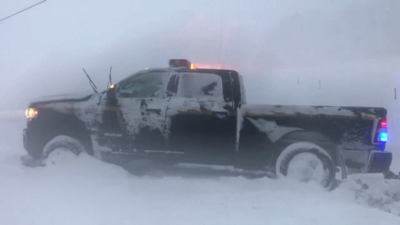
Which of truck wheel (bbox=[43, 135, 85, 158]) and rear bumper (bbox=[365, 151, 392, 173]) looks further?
truck wheel (bbox=[43, 135, 85, 158])

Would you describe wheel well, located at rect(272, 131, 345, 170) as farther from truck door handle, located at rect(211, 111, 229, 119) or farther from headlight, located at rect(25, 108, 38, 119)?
headlight, located at rect(25, 108, 38, 119)

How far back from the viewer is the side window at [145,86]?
5.94 meters

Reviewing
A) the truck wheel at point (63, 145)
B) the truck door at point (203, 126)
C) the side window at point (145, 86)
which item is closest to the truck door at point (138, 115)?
the side window at point (145, 86)

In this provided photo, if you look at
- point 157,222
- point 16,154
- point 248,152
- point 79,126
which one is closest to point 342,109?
point 248,152

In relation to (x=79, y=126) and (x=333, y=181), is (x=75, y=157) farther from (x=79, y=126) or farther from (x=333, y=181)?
(x=333, y=181)

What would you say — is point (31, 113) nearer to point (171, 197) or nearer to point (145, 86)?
point (145, 86)

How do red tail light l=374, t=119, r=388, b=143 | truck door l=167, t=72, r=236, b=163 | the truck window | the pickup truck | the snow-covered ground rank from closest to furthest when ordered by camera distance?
1. the snow-covered ground
2. red tail light l=374, t=119, r=388, b=143
3. the pickup truck
4. truck door l=167, t=72, r=236, b=163
5. the truck window

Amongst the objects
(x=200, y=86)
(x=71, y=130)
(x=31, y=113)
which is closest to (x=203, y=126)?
(x=200, y=86)

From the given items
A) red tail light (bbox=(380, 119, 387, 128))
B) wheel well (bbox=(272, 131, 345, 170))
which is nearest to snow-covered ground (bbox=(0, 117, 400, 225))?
wheel well (bbox=(272, 131, 345, 170))

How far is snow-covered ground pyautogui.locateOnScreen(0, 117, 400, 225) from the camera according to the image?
4.70m

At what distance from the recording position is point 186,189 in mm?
5520

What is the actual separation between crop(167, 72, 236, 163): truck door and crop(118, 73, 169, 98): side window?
1.01ft

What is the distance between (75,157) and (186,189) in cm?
161

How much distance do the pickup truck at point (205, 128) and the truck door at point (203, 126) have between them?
0.01 metres
